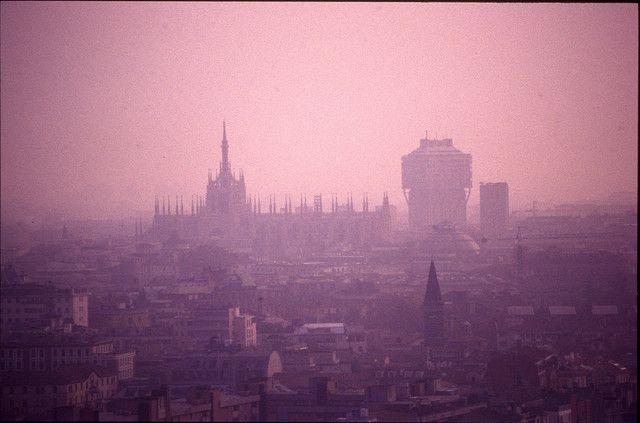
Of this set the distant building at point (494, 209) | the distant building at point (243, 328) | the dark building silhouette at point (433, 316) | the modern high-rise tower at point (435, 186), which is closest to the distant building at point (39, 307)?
→ the distant building at point (243, 328)

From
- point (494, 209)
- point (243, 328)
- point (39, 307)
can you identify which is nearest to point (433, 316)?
point (243, 328)

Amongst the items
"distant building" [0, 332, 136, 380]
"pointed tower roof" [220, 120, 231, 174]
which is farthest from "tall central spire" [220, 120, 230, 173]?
"distant building" [0, 332, 136, 380]

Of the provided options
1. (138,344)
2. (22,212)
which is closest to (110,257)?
(138,344)

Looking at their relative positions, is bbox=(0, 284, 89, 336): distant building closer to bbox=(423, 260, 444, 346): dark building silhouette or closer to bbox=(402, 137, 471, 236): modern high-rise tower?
bbox=(423, 260, 444, 346): dark building silhouette

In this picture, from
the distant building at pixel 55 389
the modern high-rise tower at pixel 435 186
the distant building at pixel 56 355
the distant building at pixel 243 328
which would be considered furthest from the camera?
the modern high-rise tower at pixel 435 186

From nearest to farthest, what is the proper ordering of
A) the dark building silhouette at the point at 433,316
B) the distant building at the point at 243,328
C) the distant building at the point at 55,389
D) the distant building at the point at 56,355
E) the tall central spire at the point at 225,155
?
the distant building at the point at 55,389, the distant building at the point at 56,355, the distant building at the point at 243,328, the dark building silhouette at the point at 433,316, the tall central spire at the point at 225,155

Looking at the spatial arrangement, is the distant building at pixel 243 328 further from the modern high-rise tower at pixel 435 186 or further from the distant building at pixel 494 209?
the modern high-rise tower at pixel 435 186
